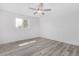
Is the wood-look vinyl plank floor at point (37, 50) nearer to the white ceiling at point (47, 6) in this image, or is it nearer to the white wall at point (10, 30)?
the white wall at point (10, 30)

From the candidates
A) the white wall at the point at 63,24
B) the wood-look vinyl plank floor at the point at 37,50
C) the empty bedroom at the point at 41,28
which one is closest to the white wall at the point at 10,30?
the empty bedroom at the point at 41,28

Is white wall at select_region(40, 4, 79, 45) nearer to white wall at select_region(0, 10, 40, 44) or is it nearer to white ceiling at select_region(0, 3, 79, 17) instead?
white ceiling at select_region(0, 3, 79, 17)

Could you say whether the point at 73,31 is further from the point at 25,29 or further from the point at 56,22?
the point at 25,29

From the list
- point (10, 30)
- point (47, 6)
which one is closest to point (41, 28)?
point (10, 30)

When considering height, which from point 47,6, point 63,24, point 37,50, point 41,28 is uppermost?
point 47,6

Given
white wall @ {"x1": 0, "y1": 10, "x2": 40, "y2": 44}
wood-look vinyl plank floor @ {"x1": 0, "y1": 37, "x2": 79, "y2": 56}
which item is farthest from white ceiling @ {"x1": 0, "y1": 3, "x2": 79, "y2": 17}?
wood-look vinyl plank floor @ {"x1": 0, "y1": 37, "x2": 79, "y2": 56}

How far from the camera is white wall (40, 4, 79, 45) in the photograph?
5.81m

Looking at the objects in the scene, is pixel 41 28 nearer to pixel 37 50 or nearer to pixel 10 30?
pixel 10 30

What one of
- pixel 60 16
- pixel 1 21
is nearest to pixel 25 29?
pixel 1 21

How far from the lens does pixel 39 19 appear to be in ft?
28.3

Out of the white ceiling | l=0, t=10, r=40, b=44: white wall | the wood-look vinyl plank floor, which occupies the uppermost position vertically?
the white ceiling

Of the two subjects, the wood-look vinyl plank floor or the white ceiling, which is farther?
the white ceiling

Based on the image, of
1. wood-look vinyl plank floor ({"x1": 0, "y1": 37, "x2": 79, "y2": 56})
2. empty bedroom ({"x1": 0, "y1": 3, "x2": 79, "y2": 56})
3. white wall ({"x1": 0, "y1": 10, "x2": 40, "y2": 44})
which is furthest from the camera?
white wall ({"x1": 0, "y1": 10, "x2": 40, "y2": 44})

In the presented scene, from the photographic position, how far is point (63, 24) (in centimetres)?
665
